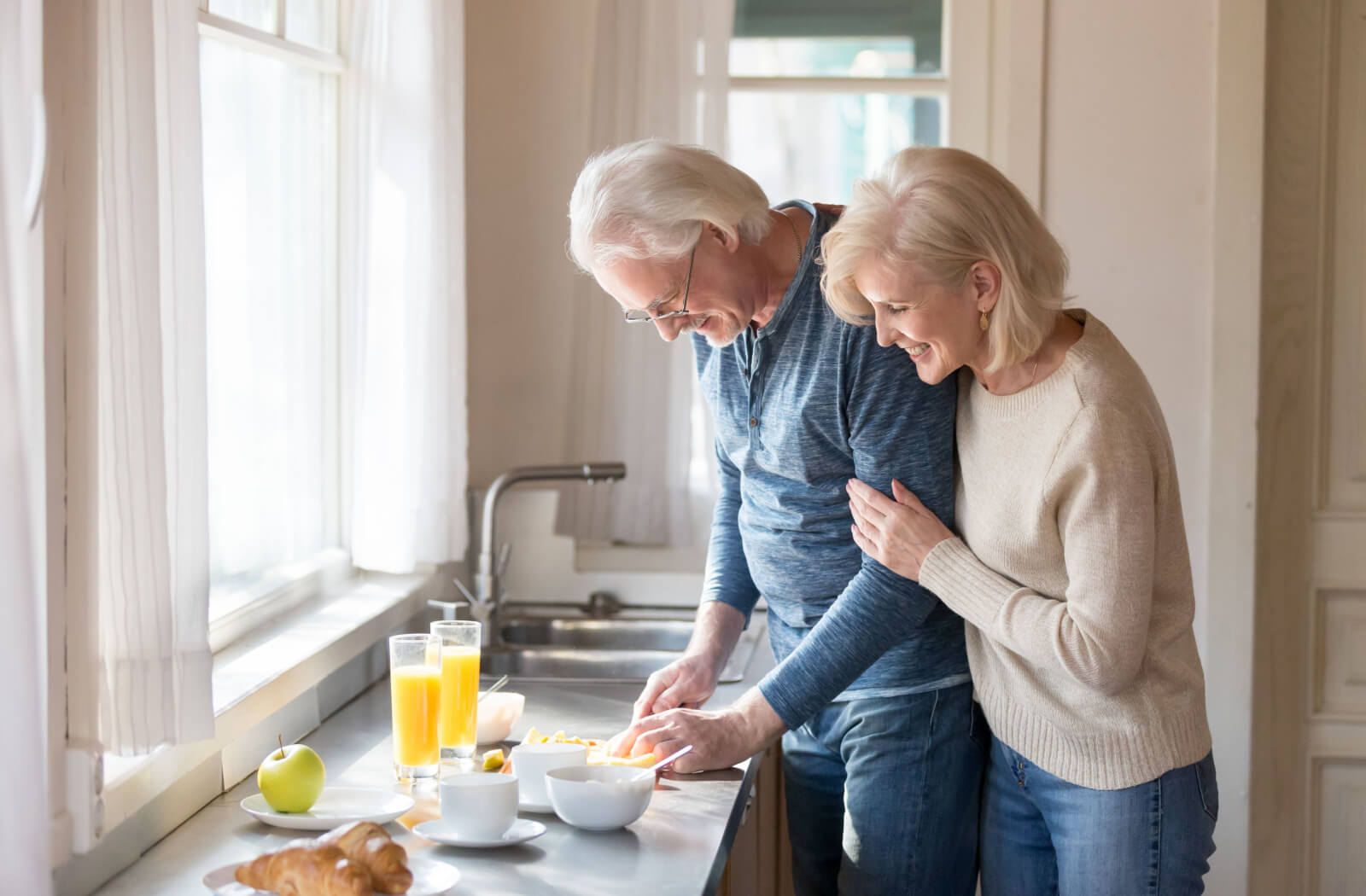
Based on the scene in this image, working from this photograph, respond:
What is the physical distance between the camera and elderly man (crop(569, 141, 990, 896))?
1479mm

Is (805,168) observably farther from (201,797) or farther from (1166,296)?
(201,797)

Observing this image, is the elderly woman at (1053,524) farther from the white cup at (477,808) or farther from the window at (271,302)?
the window at (271,302)

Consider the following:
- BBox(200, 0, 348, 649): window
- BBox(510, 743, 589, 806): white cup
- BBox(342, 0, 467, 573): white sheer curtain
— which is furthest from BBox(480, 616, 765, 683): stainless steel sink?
BBox(510, 743, 589, 806): white cup

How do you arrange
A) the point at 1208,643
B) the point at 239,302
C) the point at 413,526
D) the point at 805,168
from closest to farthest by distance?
the point at 239,302
the point at 413,526
the point at 1208,643
the point at 805,168

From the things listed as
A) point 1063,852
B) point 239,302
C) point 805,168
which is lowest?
point 1063,852

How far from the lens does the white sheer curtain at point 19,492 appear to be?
935mm

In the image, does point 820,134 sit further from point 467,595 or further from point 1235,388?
point 467,595

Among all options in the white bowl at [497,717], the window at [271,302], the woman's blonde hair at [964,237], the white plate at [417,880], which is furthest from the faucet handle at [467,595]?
the woman's blonde hair at [964,237]

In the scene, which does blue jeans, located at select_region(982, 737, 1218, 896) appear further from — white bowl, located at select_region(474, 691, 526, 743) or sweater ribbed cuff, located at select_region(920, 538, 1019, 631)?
white bowl, located at select_region(474, 691, 526, 743)

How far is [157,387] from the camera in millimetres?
1176

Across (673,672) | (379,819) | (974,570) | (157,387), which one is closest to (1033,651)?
(974,570)

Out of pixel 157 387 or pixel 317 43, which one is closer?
pixel 157 387

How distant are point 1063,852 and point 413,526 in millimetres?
1151

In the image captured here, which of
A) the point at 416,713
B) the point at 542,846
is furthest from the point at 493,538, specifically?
the point at 542,846
